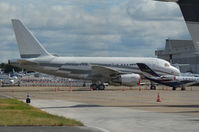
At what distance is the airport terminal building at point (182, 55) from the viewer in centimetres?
9925

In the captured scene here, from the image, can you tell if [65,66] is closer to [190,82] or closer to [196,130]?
[190,82]

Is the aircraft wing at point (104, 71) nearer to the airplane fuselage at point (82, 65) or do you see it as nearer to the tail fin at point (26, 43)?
the airplane fuselage at point (82, 65)

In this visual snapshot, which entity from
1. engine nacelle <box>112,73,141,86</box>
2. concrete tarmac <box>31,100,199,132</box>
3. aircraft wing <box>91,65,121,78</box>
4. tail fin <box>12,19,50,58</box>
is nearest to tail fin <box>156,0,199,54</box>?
concrete tarmac <box>31,100,199,132</box>

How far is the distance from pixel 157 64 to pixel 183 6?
103 ft

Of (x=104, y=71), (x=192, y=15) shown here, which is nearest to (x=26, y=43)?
(x=104, y=71)

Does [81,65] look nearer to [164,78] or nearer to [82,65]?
[82,65]

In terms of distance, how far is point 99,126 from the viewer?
49.6 ft

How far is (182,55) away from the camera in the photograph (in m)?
113

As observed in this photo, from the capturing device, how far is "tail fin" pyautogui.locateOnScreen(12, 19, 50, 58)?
48188mm

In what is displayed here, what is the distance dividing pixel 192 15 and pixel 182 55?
3710 inches

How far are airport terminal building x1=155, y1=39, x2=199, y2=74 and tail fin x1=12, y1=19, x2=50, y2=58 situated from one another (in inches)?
1731

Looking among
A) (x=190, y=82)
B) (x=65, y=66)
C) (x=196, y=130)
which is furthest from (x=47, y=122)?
(x=190, y=82)

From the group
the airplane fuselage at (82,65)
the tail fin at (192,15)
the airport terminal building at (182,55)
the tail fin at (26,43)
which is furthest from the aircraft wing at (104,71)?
the airport terminal building at (182,55)

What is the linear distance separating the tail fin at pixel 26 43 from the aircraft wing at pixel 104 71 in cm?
566
